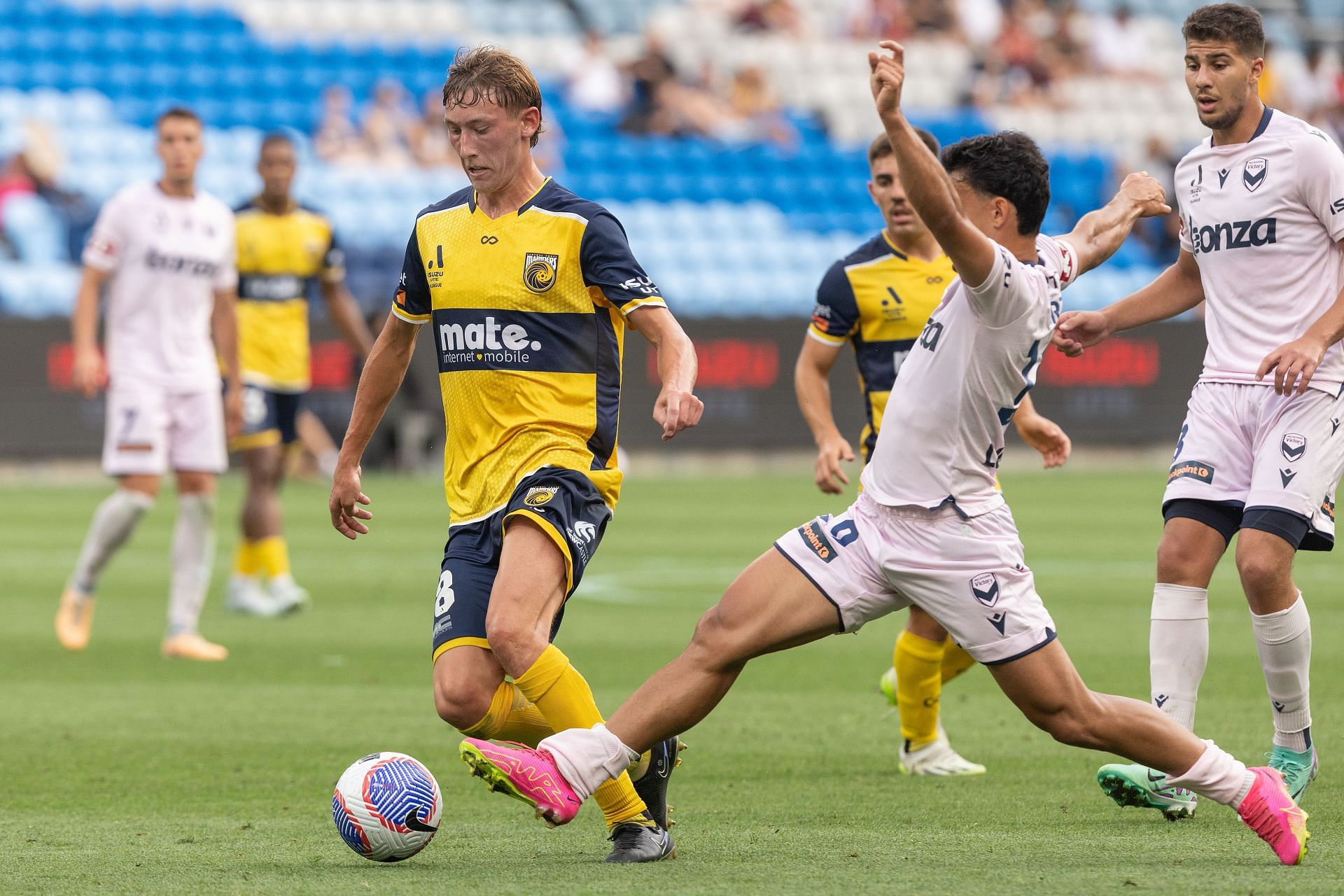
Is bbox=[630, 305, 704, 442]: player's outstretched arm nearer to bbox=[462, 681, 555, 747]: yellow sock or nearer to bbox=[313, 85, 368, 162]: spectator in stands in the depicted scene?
bbox=[462, 681, 555, 747]: yellow sock

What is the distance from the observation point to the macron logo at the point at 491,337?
5.26 metres

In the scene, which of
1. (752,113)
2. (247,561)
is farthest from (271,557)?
(752,113)

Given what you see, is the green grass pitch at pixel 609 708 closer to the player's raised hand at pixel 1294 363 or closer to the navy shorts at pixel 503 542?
the navy shorts at pixel 503 542

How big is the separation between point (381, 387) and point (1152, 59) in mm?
28792

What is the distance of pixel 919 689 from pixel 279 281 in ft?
20.7

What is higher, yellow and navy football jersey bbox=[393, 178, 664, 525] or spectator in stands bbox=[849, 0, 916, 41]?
spectator in stands bbox=[849, 0, 916, 41]

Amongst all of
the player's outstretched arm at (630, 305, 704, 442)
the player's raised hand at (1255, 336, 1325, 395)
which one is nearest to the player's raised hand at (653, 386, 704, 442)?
the player's outstretched arm at (630, 305, 704, 442)

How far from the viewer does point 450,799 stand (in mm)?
6012

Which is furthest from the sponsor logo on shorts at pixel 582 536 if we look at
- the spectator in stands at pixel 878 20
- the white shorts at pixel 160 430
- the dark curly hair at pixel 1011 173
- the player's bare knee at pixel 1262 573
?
the spectator in stands at pixel 878 20

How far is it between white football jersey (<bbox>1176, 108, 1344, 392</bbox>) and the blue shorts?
6.60 m

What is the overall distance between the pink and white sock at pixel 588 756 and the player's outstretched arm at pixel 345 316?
6080 millimetres

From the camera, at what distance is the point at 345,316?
11.0 meters

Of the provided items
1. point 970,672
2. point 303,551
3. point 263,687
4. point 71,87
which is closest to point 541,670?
point 263,687

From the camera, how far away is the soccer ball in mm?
4805
